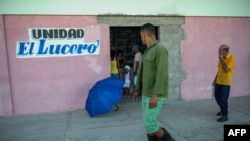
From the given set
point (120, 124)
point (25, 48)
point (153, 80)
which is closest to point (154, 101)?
point (153, 80)

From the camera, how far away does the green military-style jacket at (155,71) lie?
3.46 metres

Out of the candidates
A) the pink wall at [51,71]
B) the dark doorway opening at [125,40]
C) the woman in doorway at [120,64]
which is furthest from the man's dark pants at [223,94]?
the dark doorway opening at [125,40]

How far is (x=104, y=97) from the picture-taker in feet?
18.0

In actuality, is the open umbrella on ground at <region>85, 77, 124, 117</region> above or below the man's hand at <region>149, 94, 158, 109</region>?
below

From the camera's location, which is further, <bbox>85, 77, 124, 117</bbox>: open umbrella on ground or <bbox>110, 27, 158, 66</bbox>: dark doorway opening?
<bbox>110, 27, 158, 66</bbox>: dark doorway opening

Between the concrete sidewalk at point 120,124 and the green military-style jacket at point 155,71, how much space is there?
1.31 m

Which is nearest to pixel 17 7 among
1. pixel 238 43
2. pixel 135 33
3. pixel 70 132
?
pixel 70 132

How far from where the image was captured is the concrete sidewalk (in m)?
4.64

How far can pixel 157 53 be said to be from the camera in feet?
11.5

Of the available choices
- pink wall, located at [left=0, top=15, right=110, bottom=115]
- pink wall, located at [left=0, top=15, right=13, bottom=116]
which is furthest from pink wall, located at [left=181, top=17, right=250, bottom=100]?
pink wall, located at [left=0, top=15, right=13, bottom=116]

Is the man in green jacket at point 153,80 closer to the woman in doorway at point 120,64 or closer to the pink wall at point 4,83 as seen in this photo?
the pink wall at point 4,83

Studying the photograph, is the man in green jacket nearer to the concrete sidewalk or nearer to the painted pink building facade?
the concrete sidewalk

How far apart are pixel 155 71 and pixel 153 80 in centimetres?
13

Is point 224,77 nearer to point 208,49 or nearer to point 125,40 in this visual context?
point 208,49
